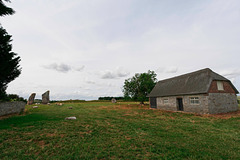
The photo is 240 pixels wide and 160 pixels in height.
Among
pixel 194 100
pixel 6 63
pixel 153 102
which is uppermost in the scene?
pixel 6 63

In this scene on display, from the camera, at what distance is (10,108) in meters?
15.3

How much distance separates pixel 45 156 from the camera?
185 inches

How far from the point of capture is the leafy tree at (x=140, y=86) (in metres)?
34.5

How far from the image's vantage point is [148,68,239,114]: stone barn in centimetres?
1656

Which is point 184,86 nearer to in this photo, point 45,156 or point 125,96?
point 125,96

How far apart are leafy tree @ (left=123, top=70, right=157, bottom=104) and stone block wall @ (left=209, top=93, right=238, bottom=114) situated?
59.5ft

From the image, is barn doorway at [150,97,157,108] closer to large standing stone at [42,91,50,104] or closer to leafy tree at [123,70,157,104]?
leafy tree at [123,70,157,104]

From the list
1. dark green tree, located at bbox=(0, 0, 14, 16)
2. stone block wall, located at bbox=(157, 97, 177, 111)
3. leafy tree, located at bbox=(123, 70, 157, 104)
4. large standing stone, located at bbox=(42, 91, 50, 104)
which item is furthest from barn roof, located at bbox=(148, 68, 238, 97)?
large standing stone, located at bbox=(42, 91, 50, 104)

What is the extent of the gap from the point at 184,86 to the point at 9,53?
28103 millimetres

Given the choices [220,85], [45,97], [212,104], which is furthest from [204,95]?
[45,97]

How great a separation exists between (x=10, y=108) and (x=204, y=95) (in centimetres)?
2845

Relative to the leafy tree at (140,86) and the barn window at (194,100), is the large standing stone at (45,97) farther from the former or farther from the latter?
the barn window at (194,100)

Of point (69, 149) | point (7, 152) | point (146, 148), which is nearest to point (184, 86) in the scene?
point (146, 148)

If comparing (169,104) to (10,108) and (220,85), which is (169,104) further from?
(10,108)
